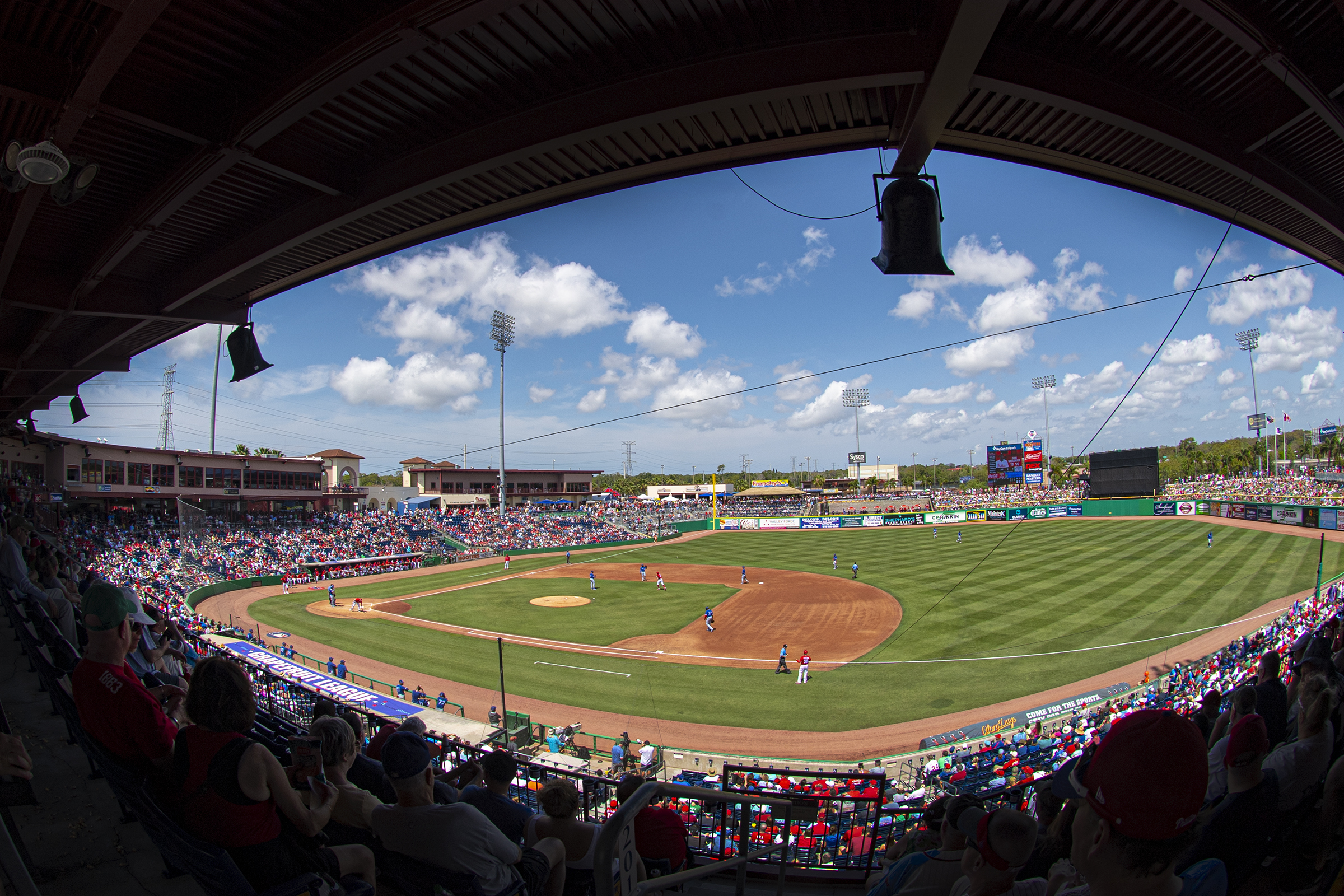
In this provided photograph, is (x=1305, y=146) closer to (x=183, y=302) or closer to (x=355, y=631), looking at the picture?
(x=183, y=302)

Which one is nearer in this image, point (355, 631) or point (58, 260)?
point (58, 260)

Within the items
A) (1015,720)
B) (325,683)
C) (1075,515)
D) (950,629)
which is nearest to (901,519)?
(1075,515)

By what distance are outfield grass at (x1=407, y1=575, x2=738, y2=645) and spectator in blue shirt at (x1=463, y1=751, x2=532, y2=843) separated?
22041 mm

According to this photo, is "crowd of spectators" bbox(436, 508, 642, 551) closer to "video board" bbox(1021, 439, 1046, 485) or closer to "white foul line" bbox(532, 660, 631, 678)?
"white foul line" bbox(532, 660, 631, 678)

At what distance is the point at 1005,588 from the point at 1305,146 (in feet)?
96.2

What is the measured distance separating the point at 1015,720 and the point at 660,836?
50.9 feet

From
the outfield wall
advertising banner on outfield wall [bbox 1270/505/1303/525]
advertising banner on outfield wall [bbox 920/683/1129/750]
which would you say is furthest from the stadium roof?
advertising banner on outfield wall [bbox 1270/505/1303/525]

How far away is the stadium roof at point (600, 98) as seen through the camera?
393 centimetres

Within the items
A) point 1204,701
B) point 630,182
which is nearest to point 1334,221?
point 1204,701

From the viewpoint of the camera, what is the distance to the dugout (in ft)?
185

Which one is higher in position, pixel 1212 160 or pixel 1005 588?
pixel 1212 160

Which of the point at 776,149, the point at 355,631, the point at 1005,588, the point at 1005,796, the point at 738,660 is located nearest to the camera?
the point at 776,149

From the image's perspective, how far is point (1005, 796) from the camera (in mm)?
5539

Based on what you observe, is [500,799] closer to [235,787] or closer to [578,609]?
[235,787]
